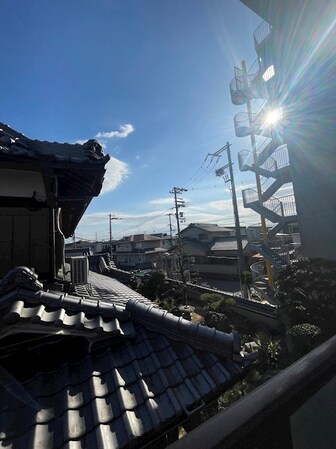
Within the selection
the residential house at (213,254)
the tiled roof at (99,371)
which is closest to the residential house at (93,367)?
the tiled roof at (99,371)

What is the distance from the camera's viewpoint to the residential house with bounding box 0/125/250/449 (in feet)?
6.23

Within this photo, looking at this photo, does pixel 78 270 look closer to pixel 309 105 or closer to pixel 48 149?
pixel 48 149

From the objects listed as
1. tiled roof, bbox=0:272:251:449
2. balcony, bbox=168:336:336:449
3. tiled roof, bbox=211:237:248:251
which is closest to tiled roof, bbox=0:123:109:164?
tiled roof, bbox=0:272:251:449

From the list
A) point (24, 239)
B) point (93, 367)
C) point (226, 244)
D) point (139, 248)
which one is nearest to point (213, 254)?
point (226, 244)

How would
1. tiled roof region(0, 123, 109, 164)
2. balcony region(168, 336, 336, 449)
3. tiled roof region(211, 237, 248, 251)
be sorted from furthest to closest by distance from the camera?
1. tiled roof region(211, 237, 248, 251)
2. tiled roof region(0, 123, 109, 164)
3. balcony region(168, 336, 336, 449)

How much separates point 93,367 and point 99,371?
0.09 meters

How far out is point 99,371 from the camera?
243 centimetres

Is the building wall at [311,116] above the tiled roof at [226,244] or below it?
above

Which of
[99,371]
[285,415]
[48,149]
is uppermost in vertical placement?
[48,149]

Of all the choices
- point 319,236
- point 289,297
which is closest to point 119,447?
point 289,297

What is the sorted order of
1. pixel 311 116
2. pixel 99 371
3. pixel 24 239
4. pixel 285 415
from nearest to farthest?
pixel 285 415 → pixel 99 371 → pixel 24 239 → pixel 311 116

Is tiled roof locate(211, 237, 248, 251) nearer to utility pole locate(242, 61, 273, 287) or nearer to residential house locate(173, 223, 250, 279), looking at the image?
residential house locate(173, 223, 250, 279)

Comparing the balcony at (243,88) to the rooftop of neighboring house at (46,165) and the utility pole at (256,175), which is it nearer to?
the utility pole at (256,175)

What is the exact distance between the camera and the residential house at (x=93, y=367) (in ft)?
6.23
